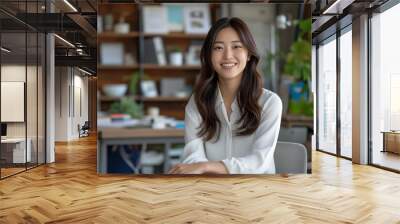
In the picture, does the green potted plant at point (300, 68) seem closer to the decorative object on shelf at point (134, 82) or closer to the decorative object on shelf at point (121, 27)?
the decorative object on shelf at point (134, 82)

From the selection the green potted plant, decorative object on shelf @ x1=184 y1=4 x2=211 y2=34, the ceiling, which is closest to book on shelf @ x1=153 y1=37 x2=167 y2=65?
decorative object on shelf @ x1=184 y1=4 x2=211 y2=34

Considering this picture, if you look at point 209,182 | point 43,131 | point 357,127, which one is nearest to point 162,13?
point 209,182

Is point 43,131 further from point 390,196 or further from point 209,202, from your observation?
point 390,196

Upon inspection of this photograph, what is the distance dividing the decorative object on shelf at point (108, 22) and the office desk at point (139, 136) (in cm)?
82

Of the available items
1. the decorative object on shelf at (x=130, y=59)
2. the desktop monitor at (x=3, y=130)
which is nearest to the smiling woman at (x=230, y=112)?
the decorative object on shelf at (x=130, y=59)

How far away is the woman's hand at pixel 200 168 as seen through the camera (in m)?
3.42

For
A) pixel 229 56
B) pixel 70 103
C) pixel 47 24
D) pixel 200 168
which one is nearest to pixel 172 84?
pixel 229 56

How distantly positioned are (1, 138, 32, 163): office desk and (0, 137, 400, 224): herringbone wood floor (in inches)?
11.7

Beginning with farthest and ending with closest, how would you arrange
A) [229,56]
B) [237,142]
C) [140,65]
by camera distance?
[237,142] < [140,65] < [229,56]

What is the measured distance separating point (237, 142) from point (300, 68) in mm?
813

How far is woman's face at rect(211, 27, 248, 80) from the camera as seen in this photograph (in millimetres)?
3268

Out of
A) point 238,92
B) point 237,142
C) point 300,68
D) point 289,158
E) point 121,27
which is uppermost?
point 121,27

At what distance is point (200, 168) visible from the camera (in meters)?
3.43

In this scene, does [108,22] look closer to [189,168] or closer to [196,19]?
[196,19]
